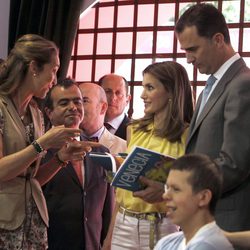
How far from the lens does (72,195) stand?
2881 mm

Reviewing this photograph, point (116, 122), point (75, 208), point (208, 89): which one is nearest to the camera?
point (208, 89)

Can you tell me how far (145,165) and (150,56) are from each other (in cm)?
255

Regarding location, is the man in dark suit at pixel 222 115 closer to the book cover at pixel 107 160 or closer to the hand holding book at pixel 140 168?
the hand holding book at pixel 140 168

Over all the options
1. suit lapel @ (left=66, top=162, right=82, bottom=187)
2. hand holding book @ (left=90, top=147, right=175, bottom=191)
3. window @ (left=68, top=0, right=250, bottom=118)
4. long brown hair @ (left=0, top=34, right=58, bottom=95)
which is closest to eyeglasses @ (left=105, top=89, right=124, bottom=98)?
window @ (left=68, top=0, right=250, bottom=118)

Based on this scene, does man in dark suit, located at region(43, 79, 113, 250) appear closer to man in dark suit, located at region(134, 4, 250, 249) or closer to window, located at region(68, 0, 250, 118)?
man in dark suit, located at region(134, 4, 250, 249)

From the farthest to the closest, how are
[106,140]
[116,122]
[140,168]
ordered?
[116,122]
[106,140]
[140,168]

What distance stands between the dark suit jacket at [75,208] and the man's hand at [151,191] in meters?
0.80

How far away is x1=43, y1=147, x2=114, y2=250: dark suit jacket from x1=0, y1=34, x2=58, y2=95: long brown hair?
71 cm

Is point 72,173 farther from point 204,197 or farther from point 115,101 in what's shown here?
point 204,197

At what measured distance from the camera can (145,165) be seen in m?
2.04

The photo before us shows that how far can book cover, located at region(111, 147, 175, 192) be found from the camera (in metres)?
1.98

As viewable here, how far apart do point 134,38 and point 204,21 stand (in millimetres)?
2491

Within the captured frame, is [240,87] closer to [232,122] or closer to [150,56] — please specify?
[232,122]

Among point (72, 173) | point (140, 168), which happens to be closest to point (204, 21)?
point (140, 168)
